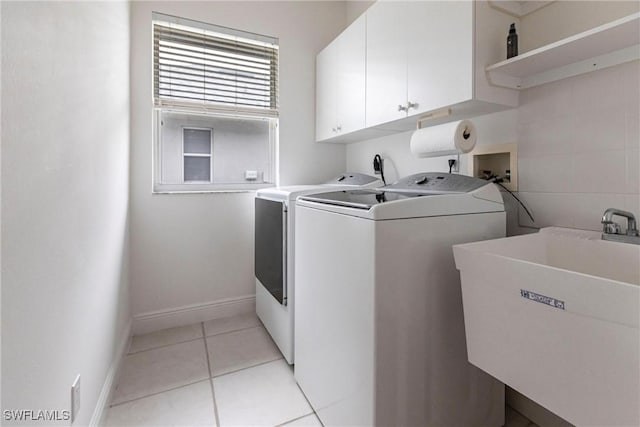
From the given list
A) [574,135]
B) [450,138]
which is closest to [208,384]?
[450,138]

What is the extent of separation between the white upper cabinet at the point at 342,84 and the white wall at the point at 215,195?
0.16m

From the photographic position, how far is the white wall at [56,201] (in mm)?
657

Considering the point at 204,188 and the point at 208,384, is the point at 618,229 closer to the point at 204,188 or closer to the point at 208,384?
the point at 208,384

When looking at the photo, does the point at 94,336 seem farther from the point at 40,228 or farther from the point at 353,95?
the point at 353,95

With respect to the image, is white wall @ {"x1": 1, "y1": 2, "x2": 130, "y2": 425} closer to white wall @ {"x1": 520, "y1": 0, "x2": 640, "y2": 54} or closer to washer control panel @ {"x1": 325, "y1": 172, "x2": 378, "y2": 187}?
washer control panel @ {"x1": 325, "y1": 172, "x2": 378, "y2": 187}

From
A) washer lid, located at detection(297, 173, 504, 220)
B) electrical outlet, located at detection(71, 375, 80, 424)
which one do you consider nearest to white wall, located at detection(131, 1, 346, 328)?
washer lid, located at detection(297, 173, 504, 220)

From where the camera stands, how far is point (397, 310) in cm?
103

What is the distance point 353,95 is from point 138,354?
214cm

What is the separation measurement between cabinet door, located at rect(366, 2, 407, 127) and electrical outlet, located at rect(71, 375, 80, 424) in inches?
69.3

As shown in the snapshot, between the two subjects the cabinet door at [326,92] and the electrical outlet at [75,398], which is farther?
the cabinet door at [326,92]

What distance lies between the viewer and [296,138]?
2529 millimetres

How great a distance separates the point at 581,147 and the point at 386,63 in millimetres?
1019

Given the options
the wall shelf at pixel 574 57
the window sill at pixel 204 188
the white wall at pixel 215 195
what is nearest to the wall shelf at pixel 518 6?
the wall shelf at pixel 574 57

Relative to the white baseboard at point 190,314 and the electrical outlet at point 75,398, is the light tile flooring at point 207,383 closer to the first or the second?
the white baseboard at point 190,314
